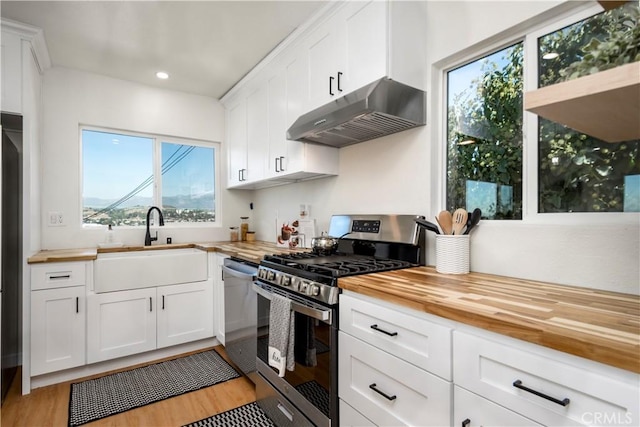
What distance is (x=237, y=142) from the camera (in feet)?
11.1

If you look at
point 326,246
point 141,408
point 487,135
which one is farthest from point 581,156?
point 141,408

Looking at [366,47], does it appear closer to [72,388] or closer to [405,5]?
[405,5]

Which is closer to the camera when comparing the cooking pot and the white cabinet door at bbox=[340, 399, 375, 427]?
the white cabinet door at bbox=[340, 399, 375, 427]

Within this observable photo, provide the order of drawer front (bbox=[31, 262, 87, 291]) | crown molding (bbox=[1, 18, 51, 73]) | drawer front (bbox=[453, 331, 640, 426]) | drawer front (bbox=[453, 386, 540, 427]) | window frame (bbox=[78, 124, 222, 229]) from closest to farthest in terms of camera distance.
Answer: drawer front (bbox=[453, 331, 640, 426])
drawer front (bbox=[453, 386, 540, 427])
crown molding (bbox=[1, 18, 51, 73])
drawer front (bbox=[31, 262, 87, 291])
window frame (bbox=[78, 124, 222, 229])

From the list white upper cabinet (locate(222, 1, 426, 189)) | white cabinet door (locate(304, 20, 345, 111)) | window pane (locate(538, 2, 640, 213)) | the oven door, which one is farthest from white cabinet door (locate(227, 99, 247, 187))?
window pane (locate(538, 2, 640, 213))

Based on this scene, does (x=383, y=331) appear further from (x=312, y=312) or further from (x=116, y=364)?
(x=116, y=364)

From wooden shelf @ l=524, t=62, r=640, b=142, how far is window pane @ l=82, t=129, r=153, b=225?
3439 millimetres

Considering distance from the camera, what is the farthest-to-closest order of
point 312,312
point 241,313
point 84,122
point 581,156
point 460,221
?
1. point 84,122
2. point 241,313
3. point 460,221
4. point 312,312
5. point 581,156

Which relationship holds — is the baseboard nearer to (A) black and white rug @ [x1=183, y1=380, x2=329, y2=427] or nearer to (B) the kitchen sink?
(B) the kitchen sink

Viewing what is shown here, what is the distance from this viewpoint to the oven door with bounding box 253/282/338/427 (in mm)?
1420

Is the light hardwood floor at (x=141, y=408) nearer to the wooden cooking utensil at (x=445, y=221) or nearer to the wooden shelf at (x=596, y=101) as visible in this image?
the wooden cooking utensil at (x=445, y=221)

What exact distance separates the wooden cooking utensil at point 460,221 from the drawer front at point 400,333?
649 mm

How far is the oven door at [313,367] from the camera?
55.9 inches

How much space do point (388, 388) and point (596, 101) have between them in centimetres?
109
